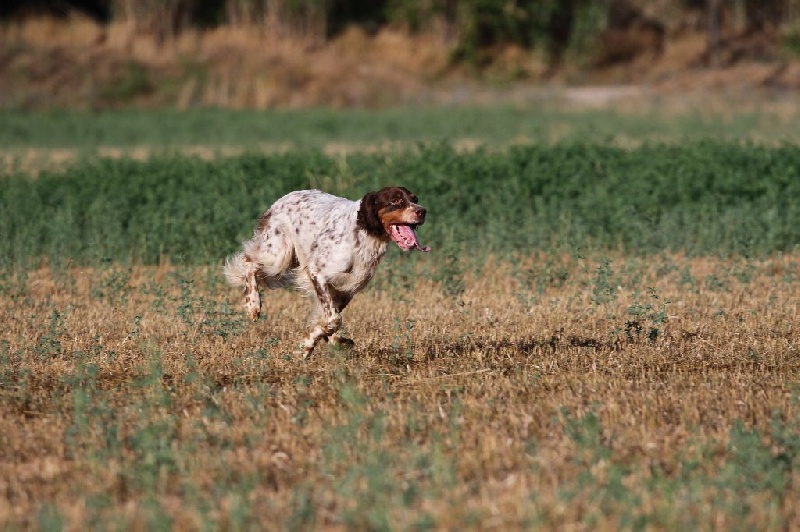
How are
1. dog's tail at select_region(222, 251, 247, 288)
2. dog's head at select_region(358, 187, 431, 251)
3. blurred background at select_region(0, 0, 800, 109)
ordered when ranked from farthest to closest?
1. blurred background at select_region(0, 0, 800, 109)
2. dog's tail at select_region(222, 251, 247, 288)
3. dog's head at select_region(358, 187, 431, 251)

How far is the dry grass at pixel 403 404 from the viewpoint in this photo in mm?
5383

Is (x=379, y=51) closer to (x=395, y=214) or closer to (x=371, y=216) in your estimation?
(x=371, y=216)

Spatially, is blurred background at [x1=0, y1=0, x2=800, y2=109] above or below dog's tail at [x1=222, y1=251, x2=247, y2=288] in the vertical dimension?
below

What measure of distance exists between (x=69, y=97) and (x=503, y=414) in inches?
1255

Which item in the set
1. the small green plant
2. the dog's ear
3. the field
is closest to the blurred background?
the field

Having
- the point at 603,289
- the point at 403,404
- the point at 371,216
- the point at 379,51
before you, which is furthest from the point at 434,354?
the point at 379,51

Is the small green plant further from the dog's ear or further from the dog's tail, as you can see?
the dog's tail

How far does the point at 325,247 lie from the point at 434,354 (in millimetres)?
1041

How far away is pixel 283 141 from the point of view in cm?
2656

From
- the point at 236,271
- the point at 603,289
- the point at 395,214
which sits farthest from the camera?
the point at 603,289

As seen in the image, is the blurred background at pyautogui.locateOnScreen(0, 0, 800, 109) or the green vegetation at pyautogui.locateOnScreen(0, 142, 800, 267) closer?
the green vegetation at pyautogui.locateOnScreen(0, 142, 800, 267)

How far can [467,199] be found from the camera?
48.1 ft

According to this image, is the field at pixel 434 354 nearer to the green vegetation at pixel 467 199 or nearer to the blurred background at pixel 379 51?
the green vegetation at pixel 467 199

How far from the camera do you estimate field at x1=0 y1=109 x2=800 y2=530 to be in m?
5.50
